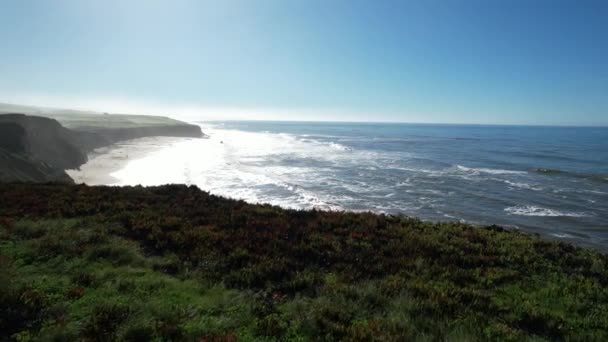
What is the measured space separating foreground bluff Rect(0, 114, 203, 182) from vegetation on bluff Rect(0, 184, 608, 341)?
16.8 m

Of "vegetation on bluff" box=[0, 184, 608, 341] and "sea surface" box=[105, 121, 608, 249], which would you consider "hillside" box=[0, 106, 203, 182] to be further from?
"vegetation on bluff" box=[0, 184, 608, 341]

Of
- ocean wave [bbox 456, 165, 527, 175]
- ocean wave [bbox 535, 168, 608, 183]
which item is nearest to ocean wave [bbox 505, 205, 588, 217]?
ocean wave [bbox 456, 165, 527, 175]

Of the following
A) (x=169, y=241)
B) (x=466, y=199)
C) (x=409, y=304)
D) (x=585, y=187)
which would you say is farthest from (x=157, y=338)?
(x=585, y=187)

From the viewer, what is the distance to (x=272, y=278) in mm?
8789

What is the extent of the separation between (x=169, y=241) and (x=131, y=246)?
1.13 metres

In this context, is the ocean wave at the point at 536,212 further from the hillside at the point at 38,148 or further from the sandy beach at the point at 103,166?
the hillside at the point at 38,148

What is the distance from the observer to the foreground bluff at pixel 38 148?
2762cm

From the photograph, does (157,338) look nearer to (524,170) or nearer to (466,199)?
(466,199)

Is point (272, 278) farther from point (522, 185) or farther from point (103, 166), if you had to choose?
point (103, 166)

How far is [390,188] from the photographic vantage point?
115ft

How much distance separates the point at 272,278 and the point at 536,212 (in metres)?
26.6

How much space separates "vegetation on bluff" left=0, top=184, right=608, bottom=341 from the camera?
611cm

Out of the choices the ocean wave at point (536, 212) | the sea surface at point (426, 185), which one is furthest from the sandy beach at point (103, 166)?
the ocean wave at point (536, 212)

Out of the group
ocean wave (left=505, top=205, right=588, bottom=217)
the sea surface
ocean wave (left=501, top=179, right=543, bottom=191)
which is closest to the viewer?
the sea surface
